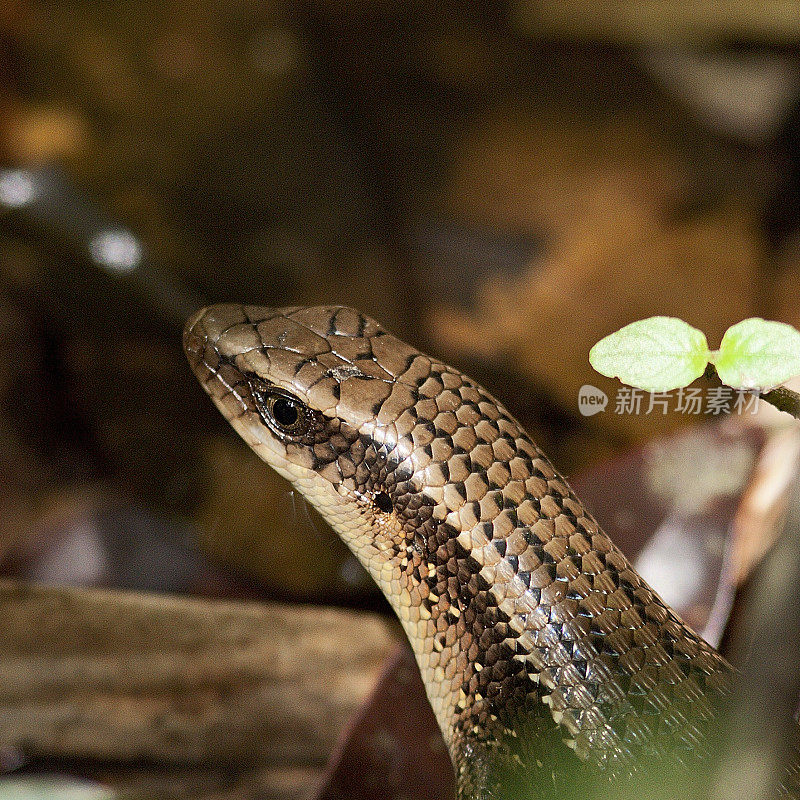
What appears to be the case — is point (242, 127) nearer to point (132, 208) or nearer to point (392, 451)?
point (132, 208)

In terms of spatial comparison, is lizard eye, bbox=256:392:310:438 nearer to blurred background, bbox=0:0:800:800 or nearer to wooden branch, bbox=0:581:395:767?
blurred background, bbox=0:0:800:800

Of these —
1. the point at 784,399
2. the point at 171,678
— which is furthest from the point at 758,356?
the point at 171,678

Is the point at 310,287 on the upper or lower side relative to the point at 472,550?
upper

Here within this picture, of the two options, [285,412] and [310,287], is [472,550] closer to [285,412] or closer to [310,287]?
[285,412]

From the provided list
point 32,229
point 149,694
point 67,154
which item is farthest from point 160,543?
point 67,154

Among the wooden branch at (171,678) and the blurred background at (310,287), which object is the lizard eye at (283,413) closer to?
the blurred background at (310,287)

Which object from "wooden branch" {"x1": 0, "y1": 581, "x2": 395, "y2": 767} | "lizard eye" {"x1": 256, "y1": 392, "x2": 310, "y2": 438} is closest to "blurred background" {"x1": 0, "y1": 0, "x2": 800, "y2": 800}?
"wooden branch" {"x1": 0, "y1": 581, "x2": 395, "y2": 767}

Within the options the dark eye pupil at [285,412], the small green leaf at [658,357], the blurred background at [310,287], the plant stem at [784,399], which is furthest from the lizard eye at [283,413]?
the plant stem at [784,399]
